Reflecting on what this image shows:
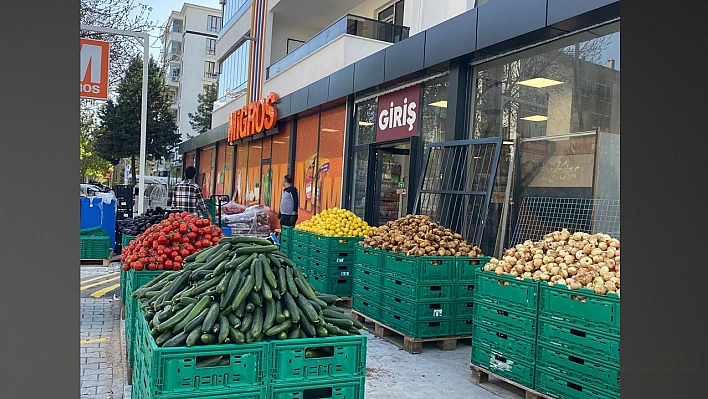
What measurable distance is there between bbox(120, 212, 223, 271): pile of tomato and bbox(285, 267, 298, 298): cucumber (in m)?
2.37

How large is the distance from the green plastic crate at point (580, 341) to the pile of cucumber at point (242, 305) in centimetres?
200

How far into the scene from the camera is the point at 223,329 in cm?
346

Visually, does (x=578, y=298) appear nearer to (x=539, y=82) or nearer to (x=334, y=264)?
(x=539, y=82)

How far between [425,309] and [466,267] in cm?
73

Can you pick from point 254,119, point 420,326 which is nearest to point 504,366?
point 420,326

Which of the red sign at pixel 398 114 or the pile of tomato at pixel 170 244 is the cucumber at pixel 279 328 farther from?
the red sign at pixel 398 114

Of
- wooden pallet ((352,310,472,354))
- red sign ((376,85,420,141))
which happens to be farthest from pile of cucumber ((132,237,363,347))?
red sign ((376,85,420,141))

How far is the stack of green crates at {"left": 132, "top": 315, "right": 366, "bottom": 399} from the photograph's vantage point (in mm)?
3307

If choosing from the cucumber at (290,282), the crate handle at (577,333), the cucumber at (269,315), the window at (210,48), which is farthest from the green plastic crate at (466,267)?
the window at (210,48)

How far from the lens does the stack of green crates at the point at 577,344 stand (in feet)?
14.9
